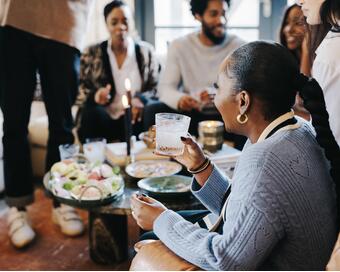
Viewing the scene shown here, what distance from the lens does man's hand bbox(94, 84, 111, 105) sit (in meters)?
3.16

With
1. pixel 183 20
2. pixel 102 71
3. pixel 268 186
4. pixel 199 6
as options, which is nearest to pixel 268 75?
pixel 268 186

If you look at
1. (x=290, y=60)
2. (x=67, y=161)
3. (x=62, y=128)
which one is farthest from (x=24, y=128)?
(x=290, y=60)

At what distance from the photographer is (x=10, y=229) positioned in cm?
254

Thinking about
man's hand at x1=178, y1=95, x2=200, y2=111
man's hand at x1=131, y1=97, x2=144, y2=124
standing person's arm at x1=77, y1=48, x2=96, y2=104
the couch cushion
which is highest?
standing person's arm at x1=77, y1=48, x2=96, y2=104

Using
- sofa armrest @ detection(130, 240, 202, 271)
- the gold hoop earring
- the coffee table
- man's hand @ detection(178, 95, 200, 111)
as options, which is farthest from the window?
sofa armrest @ detection(130, 240, 202, 271)

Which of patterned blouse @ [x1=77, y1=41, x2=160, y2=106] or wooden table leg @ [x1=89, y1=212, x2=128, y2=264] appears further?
patterned blouse @ [x1=77, y1=41, x2=160, y2=106]

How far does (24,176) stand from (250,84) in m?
1.72

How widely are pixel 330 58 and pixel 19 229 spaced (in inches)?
68.2

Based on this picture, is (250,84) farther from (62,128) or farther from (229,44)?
(229,44)

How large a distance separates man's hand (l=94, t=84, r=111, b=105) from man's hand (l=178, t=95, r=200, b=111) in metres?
0.45

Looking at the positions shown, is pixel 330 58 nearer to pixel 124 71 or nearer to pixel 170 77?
pixel 170 77

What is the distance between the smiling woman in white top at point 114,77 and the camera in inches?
127

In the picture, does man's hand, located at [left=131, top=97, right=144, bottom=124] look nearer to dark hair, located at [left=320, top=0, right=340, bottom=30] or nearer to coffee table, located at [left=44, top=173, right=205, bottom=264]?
coffee table, located at [left=44, top=173, right=205, bottom=264]

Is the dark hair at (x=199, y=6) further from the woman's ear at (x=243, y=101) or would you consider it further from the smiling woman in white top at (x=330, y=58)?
the woman's ear at (x=243, y=101)
